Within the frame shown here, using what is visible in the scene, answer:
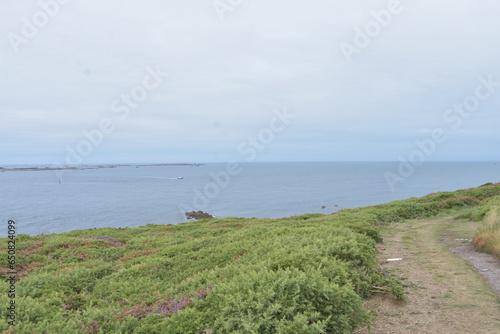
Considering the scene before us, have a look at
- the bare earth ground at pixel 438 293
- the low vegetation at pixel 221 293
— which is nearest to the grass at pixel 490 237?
the bare earth ground at pixel 438 293

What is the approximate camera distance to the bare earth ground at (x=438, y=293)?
611 cm

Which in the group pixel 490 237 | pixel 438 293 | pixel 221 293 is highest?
pixel 221 293

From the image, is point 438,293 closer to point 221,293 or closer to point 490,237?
point 490,237

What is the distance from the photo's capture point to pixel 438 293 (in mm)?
7684

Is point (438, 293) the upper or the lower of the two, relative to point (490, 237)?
lower

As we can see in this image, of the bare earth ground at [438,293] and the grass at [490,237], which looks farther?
the grass at [490,237]

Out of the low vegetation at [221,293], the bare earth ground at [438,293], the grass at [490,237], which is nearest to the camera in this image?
the low vegetation at [221,293]

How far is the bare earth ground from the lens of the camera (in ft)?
20.0

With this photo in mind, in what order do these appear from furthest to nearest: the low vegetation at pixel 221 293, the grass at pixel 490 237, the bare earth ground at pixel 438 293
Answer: the grass at pixel 490 237 → the bare earth ground at pixel 438 293 → the low vegetation at pixel 221 293

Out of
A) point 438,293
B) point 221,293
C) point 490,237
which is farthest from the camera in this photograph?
point 490,237

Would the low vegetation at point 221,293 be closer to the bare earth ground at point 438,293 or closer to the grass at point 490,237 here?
the bare earth ground at point 438,293

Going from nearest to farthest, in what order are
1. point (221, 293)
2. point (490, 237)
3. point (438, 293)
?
1. point (221, 293)
2. point (438, 293)
3. point (490, 237)

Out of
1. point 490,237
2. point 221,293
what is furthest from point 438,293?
point 221,293

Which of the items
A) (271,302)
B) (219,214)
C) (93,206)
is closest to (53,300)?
(271,302)
